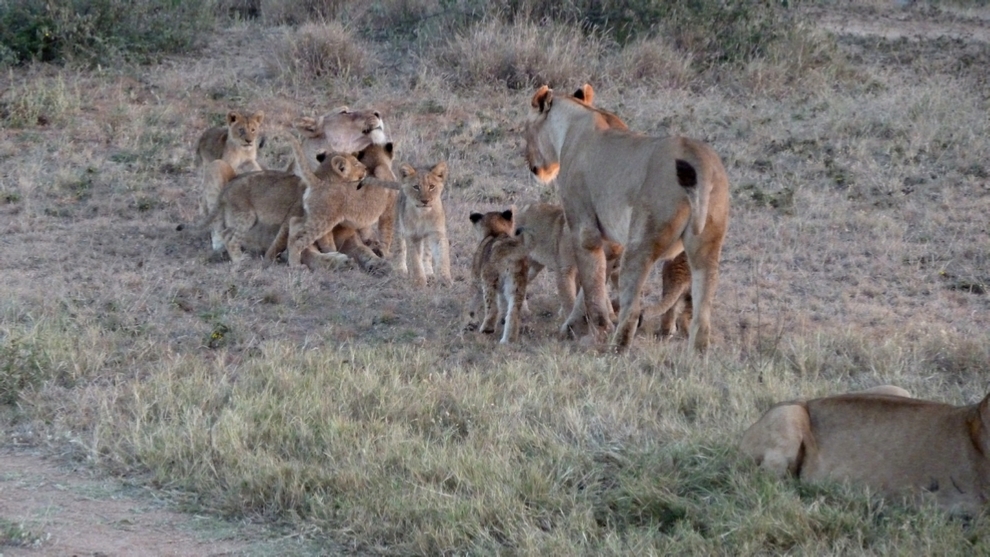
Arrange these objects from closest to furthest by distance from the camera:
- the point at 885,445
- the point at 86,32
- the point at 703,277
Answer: the point at 885,445 → the point at 703,277 → the point at 86,32

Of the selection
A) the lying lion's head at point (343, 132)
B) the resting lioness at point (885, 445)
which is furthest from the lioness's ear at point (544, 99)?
the resting lioness at point (885, 445)

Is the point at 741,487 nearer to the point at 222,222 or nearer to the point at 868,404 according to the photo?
the point at 868,404

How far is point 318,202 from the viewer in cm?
939

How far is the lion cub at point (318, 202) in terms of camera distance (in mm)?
9383

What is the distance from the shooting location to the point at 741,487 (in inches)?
206

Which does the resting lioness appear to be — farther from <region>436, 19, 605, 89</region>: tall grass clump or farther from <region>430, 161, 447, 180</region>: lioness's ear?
<region>436, 19, 605, 89</region>: tall grass clump

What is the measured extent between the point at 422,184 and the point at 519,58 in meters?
5.78

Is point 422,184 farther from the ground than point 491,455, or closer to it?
farther from the ground

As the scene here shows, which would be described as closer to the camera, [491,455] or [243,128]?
[491,455]

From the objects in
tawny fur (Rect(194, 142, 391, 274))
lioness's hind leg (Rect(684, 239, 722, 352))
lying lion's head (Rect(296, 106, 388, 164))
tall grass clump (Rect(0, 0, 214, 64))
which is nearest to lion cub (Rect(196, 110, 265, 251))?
tawny fur (Rect(194, 142, 391, 274))

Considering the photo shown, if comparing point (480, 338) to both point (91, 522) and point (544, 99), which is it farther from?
point (91, 522)

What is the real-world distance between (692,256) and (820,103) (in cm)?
736

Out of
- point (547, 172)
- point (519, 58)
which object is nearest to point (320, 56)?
point (519, 58)

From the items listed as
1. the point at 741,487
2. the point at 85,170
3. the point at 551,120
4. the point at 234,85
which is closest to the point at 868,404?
the point at 741,487
